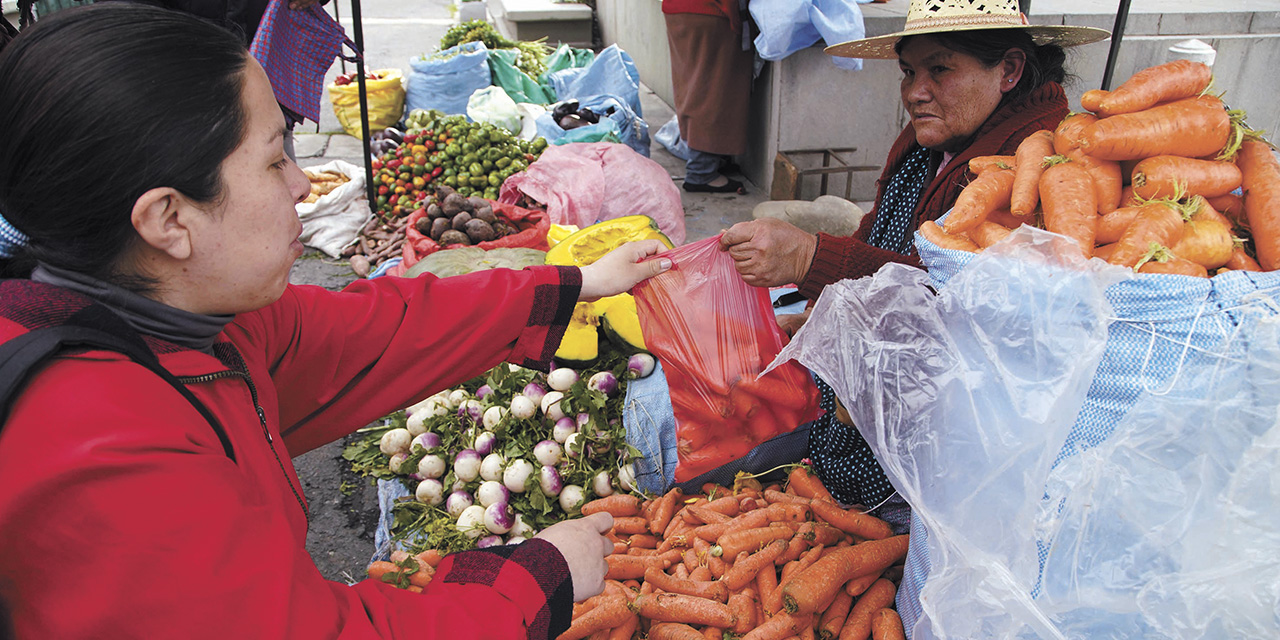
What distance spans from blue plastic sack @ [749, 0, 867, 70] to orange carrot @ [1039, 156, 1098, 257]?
3377 millimetres

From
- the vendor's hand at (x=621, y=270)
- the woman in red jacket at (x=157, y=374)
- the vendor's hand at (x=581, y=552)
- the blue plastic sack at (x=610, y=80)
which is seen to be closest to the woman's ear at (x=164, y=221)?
the woman in red jacket at (x=157, y=374)

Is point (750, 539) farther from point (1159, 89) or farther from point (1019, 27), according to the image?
point (1019, 27)

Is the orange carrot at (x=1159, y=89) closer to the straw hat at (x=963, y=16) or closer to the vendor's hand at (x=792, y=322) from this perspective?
the straw hat at (x=963, y=16)

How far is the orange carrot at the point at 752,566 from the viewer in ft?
6.30

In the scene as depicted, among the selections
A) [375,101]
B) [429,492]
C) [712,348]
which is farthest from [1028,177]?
[375,101]

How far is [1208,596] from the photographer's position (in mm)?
1199

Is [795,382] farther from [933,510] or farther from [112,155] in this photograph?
[112,155]

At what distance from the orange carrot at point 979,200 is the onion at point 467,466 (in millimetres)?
1748

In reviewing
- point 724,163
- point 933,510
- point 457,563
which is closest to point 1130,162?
point 933,510

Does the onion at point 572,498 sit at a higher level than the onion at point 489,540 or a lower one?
higher

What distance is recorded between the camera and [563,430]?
2.61m

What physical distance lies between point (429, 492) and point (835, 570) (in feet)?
4.70

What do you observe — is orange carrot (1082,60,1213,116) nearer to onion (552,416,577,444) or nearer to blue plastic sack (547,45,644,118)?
onion (552,416,577,444)

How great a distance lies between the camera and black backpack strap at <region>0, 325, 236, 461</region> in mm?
806
